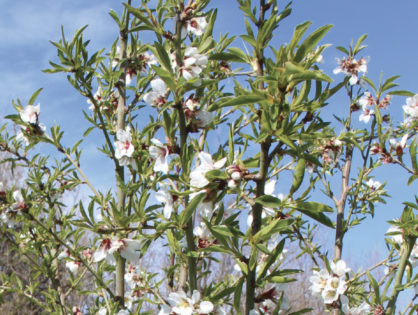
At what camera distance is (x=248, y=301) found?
1.01m

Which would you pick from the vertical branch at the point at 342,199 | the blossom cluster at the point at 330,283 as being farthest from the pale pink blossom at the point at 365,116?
the blossom cluster at the point at 330,283

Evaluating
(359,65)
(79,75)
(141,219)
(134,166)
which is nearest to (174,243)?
(141,219)

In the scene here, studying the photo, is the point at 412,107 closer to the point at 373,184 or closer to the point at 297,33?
the point at 373,184

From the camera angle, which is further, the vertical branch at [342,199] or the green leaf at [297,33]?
the vertical branch at [342,199]

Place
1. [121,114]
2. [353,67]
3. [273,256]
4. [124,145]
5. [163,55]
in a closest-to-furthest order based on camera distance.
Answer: [273,256], [163,55], [124,145], [121,114], [353,67]

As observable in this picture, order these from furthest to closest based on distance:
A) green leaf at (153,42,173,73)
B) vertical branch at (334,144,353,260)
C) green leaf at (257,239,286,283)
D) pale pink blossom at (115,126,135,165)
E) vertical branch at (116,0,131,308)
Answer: vertical branch at (334,144,353,260) → vertical branch at (116,0,131,308) → pale pink blossom at (115,126,135,165) → green leaf at (153,42,173,73) → green leaf at (257,239,286,283)

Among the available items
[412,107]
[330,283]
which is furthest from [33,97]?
[412,107]

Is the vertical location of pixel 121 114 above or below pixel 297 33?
above

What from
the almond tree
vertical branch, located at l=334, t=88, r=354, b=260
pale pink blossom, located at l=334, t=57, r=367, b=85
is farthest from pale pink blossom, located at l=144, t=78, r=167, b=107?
pale pink blossom, located at l=334, t=57, r=367, b=85

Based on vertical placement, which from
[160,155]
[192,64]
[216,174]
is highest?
[192,64]

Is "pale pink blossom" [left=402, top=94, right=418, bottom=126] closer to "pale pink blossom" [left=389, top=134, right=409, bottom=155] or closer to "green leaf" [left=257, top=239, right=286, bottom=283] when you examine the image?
"pale pink blossom" [left=389, top=134, right=409, bottom=155]

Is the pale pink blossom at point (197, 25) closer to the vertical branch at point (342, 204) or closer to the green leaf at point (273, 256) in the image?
the green leaf at point (273, 256)

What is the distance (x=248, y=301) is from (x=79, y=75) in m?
1.23

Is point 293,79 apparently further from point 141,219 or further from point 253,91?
point 141,219
